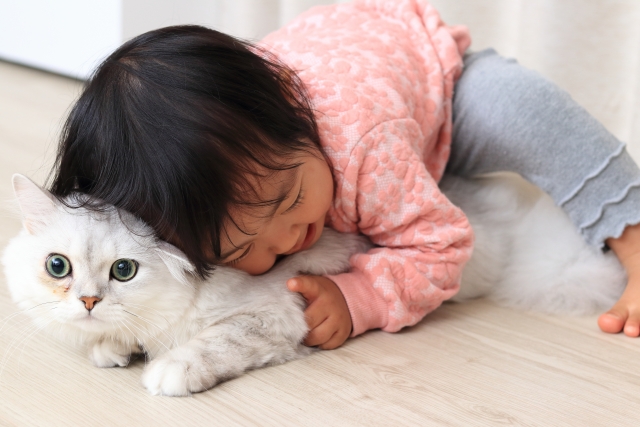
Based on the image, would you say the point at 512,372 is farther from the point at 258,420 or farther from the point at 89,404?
the point at 89,404

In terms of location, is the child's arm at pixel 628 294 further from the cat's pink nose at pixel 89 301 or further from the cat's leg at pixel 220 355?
the cat's pink nose at pixel 89 301

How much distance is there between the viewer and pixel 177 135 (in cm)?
77

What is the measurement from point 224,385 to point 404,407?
215mm

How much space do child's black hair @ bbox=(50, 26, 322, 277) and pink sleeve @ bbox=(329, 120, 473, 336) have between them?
6.8 inches

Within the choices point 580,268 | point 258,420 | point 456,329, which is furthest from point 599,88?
point 258,420

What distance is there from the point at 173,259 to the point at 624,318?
0.67 m

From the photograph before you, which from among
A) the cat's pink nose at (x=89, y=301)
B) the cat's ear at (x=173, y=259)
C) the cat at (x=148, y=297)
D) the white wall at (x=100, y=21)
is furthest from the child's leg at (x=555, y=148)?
the white wall at (x=100, y=21)

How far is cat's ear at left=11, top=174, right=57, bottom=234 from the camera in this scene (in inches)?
32.2

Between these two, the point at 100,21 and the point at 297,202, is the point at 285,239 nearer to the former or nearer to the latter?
the point at 297,202

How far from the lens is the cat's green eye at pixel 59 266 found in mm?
804

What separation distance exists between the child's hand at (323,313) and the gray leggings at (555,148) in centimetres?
45

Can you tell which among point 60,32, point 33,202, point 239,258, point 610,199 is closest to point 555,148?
point 610,199

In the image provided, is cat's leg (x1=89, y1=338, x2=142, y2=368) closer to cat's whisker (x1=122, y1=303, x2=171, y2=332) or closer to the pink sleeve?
cat's whisker (x1=122, y1=303, x2=171, y2=332)

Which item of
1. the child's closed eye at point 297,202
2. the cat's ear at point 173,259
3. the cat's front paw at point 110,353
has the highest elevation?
the child's closed eye at point 297,202
